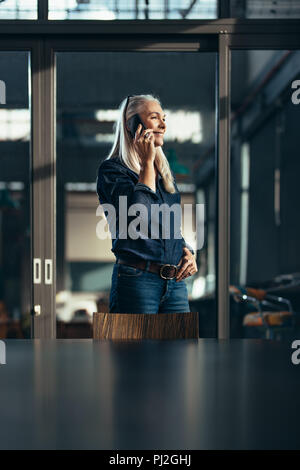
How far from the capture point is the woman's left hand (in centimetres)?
295

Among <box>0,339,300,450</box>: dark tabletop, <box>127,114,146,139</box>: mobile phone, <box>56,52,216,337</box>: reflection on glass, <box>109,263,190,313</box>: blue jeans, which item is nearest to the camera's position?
<box>0,339,300,450</box>: dark tabletop

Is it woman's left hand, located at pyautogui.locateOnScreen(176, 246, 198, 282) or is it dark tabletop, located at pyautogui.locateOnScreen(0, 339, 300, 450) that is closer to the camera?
dark tabletop, located at pyautogui.locateOnScreen(0, 339, 300, 450)

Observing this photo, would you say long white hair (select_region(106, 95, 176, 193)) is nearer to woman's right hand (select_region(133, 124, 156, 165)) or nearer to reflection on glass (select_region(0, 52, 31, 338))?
woman's right hand (select_region(133, 124, 156, 165))

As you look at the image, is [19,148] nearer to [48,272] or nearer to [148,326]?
[48,272]

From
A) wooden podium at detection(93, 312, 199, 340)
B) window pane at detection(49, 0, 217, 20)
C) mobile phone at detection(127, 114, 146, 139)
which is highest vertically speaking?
window pane at detection(49, 0, 217, 20)

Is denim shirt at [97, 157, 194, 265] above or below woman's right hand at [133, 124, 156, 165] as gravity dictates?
below

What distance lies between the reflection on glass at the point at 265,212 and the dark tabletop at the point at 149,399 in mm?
1553

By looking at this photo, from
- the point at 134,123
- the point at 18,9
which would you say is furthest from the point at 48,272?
the point at 18,9

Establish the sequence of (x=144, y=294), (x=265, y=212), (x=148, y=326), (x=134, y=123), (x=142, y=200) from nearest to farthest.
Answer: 1. (x=148, y=326)
2. (x=144, y=294)
3. (x=142, y=200)
4. (x=134, y=123)
5. (x=265, y=212)

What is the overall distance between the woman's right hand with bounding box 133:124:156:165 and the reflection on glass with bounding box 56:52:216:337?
15 cm

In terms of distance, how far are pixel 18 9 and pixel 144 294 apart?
2.05 m


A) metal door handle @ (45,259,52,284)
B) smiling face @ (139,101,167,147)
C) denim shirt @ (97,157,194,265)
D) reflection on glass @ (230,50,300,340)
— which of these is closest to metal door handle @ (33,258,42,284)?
metal door handle @ (45,259,52,284)

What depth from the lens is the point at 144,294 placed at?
101 inches
